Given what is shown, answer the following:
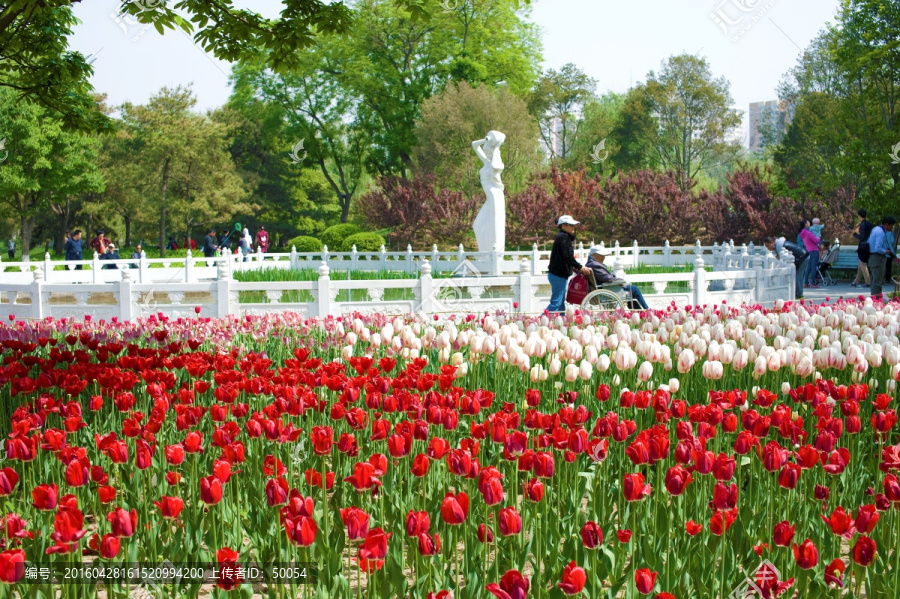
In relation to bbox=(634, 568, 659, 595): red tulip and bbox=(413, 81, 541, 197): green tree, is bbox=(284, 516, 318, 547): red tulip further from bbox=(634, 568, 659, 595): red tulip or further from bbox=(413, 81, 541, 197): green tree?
bbox=(413, 81, 541, 197): green tree

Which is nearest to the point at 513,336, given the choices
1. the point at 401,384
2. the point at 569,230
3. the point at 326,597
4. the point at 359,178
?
the point at 401,384

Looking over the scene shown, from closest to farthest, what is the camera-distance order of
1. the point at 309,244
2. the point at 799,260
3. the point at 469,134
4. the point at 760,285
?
the point at 760,285 < the point at 799,260 < the point at 309,244 < the point at 469,134

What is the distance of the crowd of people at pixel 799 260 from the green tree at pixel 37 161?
29014mm

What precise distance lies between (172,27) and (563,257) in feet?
18.4

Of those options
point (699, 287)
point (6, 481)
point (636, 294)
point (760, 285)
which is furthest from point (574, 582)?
point (760, 285)

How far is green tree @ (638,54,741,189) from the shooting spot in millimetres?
52844

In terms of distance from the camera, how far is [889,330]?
6.99 m

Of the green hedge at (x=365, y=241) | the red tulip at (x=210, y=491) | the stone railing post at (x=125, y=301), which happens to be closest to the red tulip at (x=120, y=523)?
the red tulip at (x=210, y=491)

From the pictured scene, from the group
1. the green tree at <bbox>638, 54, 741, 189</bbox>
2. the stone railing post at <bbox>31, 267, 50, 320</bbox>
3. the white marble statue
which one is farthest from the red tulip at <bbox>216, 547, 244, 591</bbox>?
the green tree at <bbox>638, 54, 741, 189</bbox>

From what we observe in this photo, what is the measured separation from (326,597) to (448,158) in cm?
3770

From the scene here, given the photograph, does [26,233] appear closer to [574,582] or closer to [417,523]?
[417,523]

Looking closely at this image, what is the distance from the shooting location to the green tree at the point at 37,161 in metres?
37.8

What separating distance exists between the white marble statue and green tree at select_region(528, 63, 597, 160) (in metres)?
30.0

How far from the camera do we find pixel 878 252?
658 inches
